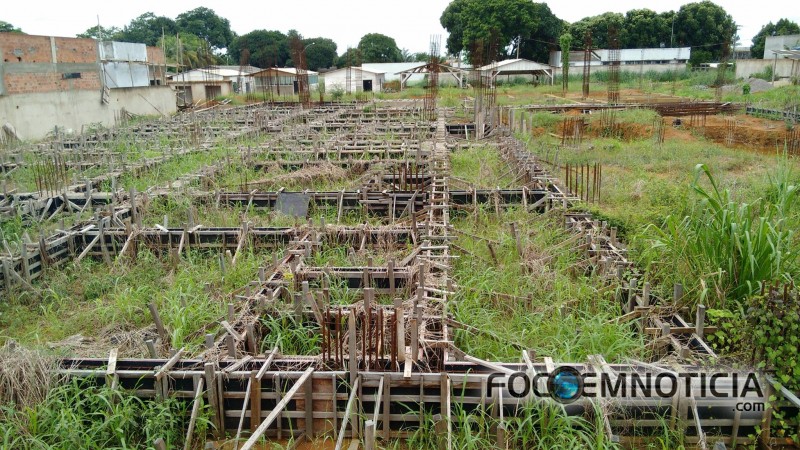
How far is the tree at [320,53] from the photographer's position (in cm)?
5419

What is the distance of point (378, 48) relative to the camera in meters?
56.0

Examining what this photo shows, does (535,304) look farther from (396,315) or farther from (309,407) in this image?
(309,407)

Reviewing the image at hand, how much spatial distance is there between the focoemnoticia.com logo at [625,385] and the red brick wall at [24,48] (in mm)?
19458

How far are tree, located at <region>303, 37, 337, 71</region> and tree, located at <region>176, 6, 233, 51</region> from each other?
10.7 m

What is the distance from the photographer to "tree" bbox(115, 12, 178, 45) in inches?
2290

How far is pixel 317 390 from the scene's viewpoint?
153 inches

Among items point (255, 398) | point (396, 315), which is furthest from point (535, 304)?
point (255, 398)

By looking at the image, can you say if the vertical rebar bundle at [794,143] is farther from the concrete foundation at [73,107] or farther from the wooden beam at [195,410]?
the concrete foundation at [73,107]

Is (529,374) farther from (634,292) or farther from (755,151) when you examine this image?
(755,151)

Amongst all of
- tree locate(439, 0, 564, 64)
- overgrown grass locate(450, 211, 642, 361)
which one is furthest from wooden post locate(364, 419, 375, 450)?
tree locate(439, 0, 564, 64)

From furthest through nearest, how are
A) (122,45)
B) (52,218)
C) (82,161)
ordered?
1. (122,45)
2. (82,161)
3. (52,218)

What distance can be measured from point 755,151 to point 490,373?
13829 mm

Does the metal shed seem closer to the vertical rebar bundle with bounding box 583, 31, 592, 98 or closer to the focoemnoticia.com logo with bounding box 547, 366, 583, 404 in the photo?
the vertical rebar bundle with bounding box 583, 31, 592, 98

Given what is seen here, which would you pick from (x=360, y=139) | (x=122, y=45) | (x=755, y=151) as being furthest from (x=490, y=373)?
(x=122, y=45)
